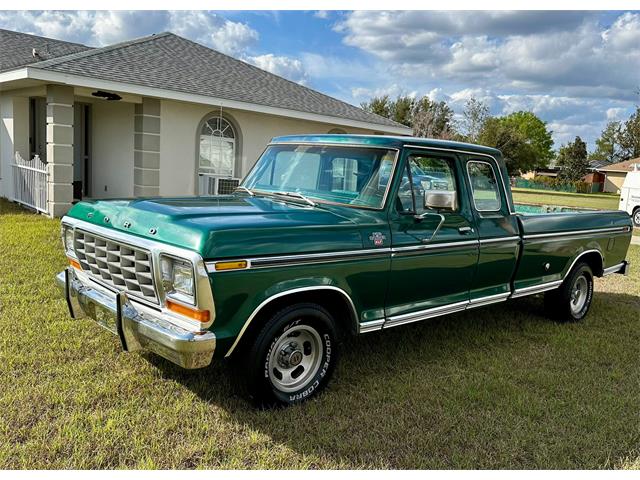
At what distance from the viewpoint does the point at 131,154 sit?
14.0 meters

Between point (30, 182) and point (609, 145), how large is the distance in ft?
327

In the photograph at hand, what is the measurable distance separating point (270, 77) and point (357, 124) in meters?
3.41

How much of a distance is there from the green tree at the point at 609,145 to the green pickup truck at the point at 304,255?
95203 millimetres

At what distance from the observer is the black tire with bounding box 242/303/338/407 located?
12.6 ft

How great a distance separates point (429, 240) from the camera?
4727mm

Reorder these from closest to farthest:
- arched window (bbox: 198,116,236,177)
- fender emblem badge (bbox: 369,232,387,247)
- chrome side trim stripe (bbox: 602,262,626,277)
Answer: fender emblem badge (bbox: 369,232,387,247) < chrome side trim stripe (bbox: 602,262,626,277) < arched window (bbox: 198,116,236,177)

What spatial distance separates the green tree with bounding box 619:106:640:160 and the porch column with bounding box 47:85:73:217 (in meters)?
76.0

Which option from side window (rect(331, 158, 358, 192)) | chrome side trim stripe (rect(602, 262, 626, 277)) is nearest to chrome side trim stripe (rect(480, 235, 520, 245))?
side window (rect(331, 158, 358, 192))

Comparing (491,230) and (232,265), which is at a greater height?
(491,230)

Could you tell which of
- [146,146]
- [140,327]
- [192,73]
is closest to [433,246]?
[140,327]

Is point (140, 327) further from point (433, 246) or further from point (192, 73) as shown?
point (192, 73)

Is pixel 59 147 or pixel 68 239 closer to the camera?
pixel 68 239

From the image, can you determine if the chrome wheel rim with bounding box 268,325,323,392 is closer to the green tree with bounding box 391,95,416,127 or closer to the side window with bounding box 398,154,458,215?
the side window with bounding box 398,154,458,215

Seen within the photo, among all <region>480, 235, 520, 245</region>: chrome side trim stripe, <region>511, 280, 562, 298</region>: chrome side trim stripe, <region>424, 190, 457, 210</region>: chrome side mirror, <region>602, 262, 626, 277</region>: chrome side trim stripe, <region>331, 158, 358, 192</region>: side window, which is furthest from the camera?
<region>602, 262, 626, 277</region>: chrome side trim stripe
